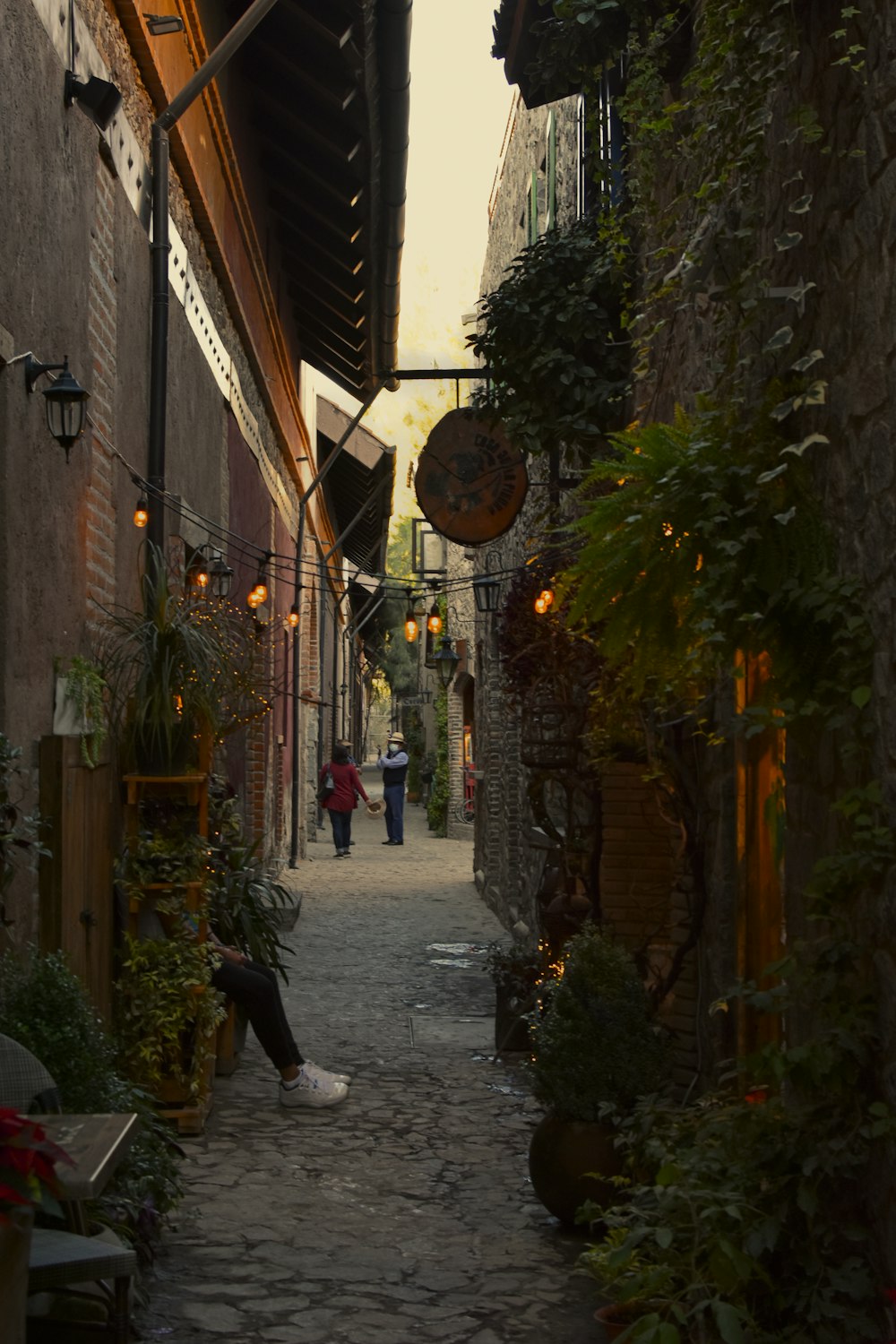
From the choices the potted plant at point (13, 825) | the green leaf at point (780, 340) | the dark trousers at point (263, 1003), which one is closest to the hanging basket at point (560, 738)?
the dark trousers at point (263, 1003)

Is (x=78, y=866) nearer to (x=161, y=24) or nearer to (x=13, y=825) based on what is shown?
(x=13, y=825)

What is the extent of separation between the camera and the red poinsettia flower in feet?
8.96

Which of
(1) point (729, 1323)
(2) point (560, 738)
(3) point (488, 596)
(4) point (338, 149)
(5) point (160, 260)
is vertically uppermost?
(4) point (338, 149)

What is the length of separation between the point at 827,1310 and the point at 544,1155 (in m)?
1.92

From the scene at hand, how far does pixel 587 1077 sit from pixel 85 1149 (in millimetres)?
2267

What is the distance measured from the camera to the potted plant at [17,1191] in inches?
108

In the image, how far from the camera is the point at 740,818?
5.58 metres

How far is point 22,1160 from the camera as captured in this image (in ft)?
8.95

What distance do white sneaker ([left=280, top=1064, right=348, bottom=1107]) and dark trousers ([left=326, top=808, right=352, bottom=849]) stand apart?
1284cm

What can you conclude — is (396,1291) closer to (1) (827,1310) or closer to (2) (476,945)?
(1) (827,1310)

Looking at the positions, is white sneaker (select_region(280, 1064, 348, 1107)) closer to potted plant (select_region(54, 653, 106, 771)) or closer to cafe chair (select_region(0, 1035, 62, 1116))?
potted plant (select_region(54, 653, 106, 771))

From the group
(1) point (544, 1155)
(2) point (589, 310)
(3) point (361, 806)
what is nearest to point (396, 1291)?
(1) point (544, 1155)

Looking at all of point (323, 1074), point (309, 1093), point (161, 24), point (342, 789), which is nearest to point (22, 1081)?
point (309, 1093)

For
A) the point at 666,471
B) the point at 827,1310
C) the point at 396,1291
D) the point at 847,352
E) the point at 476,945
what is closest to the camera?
the point at 827,1310
